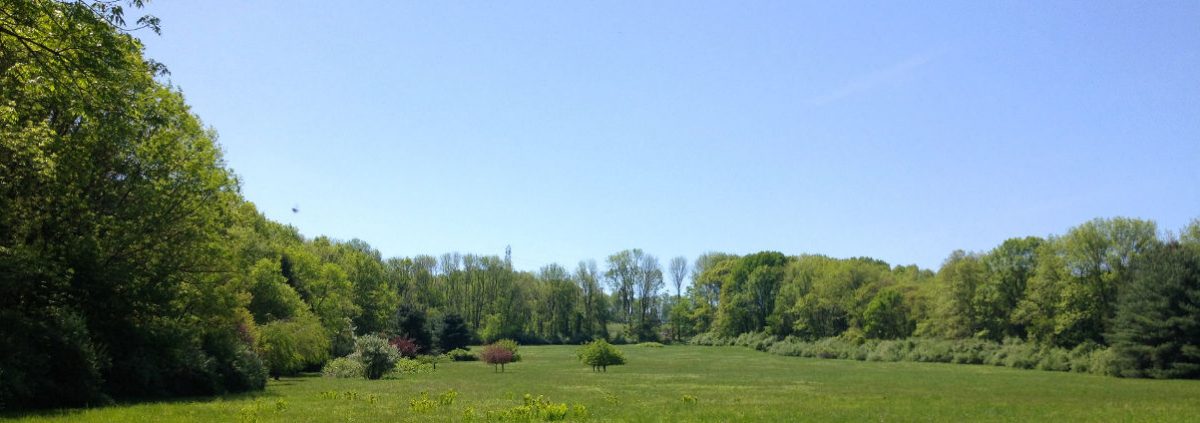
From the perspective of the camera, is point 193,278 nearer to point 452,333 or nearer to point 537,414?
point 537,414

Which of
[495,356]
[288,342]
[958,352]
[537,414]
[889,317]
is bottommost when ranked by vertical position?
[958,352]

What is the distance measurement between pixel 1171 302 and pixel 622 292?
322 ft

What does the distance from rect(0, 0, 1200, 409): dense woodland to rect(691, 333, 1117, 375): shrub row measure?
137cm

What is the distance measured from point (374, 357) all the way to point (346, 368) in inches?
119

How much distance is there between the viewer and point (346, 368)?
152 feet

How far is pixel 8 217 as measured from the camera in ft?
67.7

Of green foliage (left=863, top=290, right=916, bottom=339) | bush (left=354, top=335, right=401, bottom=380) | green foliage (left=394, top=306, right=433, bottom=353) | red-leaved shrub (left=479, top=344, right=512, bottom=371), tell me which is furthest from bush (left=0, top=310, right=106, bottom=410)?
green foliage (left=863, top=290, right=916, bottom=339)

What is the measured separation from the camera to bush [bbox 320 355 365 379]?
45250 millimetres

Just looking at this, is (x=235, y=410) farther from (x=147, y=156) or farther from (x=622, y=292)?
(x=622, y=292)

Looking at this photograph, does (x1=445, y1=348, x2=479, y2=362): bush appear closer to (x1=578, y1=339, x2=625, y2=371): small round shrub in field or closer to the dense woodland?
the dense woodland

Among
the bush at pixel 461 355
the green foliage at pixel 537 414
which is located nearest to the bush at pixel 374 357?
the green foliage at pixel 537 414

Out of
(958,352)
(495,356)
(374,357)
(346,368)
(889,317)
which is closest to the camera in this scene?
(374,357)

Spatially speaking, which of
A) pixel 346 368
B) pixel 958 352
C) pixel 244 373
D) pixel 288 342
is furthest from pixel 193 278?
pixel 958 352

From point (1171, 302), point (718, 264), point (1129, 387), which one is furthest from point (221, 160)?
point (718, 264)
